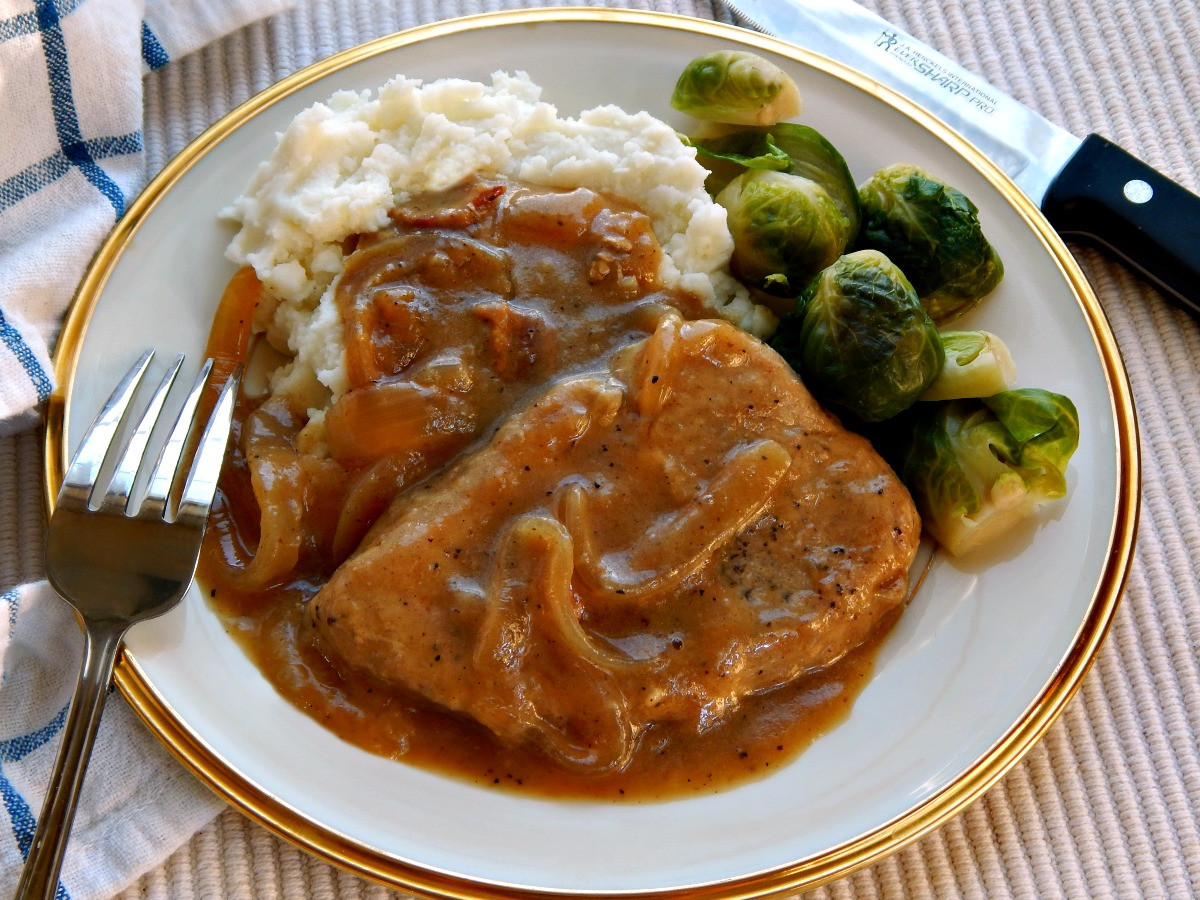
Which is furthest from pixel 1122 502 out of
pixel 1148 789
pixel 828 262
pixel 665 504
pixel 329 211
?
pixel 329 211

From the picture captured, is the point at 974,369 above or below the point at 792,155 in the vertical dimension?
below

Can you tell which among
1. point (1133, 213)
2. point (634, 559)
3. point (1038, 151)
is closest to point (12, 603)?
point (634, 559)

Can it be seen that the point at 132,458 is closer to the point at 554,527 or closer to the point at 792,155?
the point at 554,527

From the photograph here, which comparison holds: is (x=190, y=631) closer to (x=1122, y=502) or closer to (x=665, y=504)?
(x=665, y=504)

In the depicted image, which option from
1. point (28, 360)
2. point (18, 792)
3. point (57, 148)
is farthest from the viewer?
point (57, 148)

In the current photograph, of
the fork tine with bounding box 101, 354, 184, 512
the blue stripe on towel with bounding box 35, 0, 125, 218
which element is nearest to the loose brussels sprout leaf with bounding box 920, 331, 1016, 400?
the fork tine with bounding box 101, 354, 184, 512

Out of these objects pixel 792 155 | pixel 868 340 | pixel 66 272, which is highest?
pixel 792 155
